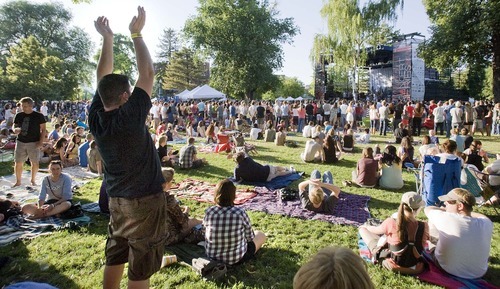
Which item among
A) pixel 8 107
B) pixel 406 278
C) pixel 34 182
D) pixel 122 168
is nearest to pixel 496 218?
pixel 406 278

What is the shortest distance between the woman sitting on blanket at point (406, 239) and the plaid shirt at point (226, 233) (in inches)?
63.1

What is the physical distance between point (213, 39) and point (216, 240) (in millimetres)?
34830

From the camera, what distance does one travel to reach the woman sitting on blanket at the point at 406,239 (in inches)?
138

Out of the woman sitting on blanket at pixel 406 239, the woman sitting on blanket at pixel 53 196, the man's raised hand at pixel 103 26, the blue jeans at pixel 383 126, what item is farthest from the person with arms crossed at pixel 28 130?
the blue jeans at pixel 383 126

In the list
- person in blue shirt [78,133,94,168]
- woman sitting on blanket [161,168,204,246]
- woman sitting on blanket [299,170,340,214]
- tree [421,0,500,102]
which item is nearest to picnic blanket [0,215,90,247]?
woman sitting on blanket [161,168,204,246]

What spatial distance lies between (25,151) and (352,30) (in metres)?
27.3

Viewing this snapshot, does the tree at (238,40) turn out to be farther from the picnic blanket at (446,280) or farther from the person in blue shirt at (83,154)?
the picnic blanket at (446,280)

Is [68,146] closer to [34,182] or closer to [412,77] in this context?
[34,182]

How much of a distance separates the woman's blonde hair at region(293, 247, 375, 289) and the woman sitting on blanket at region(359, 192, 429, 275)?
2.44m

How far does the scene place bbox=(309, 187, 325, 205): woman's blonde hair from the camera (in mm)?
5637

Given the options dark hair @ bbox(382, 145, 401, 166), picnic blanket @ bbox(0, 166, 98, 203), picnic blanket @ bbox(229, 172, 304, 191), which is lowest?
picnic blanket @ bbox(229, 172, 304, 191)

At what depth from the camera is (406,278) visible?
12.0 ft

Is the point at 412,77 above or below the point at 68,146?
above

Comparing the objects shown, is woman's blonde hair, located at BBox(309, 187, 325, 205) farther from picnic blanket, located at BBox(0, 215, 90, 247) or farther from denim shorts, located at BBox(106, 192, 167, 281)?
denim shorts, located at BBox(106, 192, 167, 281)
